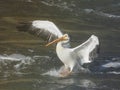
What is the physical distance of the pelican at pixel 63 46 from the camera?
11656 mm

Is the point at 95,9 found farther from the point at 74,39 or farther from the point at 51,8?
the point at 74,39

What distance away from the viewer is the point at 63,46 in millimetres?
11875

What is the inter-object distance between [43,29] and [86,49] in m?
1.16

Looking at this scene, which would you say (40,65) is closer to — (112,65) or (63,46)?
(63,46)

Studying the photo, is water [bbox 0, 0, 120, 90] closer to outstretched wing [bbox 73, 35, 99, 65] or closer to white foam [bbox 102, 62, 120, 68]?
white foam [bbox 102, 62, 120, 68]

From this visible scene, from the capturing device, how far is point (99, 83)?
1110 cm

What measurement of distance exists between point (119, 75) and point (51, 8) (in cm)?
718

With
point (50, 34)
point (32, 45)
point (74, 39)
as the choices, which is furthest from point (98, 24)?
point (50, 34)

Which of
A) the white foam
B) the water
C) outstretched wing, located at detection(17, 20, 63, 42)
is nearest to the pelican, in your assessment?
outstretched wing, located at detection(17, 20, 63, 42)

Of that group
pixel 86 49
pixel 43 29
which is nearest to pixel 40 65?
pixel 43 29

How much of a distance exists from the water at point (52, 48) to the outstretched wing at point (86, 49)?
1.16 ft

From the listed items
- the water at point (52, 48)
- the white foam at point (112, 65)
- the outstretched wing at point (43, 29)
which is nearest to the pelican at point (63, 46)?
the outstretched wing at point (43, 29)

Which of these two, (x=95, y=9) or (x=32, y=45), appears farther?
(x=95, y=9)

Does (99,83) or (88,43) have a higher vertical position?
(88,43)
